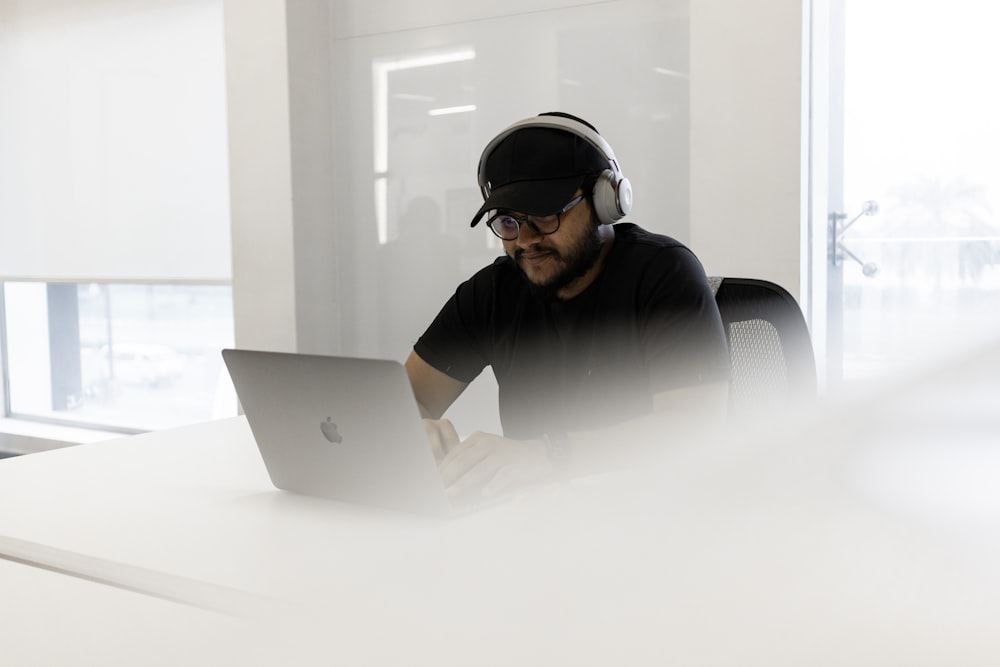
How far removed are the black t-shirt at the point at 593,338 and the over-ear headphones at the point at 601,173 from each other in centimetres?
11

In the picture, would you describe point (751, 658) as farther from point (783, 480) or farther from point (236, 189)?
point (236, 189)

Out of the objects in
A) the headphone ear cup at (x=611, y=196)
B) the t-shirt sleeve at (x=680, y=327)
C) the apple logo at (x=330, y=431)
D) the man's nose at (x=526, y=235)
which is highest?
the headphone ear cup at (x=611, y=196)

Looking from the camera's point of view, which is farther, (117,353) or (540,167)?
(117,353)

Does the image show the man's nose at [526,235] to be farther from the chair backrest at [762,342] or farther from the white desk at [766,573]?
the white desk at [766,573]

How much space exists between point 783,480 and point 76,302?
5.39 metres

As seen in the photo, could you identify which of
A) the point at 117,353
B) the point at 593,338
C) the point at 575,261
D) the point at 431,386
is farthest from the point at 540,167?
the point at 117,353

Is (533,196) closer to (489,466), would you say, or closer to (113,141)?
(489,466)

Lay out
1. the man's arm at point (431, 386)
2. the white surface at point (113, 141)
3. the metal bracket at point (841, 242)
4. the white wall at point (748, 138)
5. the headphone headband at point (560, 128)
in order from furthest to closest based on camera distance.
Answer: the white surface at point (113, 141) → the metal bracket at point (841, 242) → the white wall at point (748, 138) → the man's arm at point (431, 386) → the headphone headband at point (560, 128)

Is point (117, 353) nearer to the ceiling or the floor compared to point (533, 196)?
nearer to the floor

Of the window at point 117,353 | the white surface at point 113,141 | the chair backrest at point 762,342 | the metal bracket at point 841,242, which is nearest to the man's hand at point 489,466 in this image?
the chair backrest at point 762,342

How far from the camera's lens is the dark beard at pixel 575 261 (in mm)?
1729

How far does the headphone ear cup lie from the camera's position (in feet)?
5.51

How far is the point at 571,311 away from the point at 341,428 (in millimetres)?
741

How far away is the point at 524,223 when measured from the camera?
1.75 m
